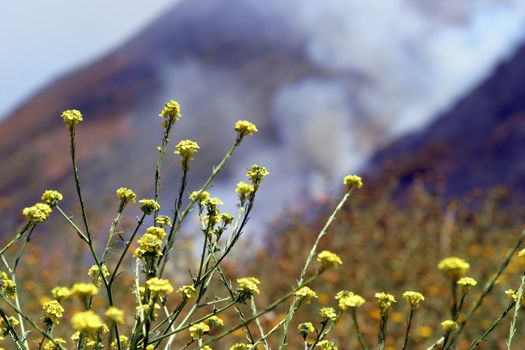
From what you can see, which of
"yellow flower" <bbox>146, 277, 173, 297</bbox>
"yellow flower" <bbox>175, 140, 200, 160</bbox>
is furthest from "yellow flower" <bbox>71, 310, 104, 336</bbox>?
"yellow flower" <bbox>175, 140, 200, 160</bbox>

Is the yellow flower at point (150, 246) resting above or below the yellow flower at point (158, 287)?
above

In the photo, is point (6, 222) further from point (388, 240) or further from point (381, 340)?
point (381, 340)

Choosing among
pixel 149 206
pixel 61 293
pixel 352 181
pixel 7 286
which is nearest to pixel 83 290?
pixel 61 293

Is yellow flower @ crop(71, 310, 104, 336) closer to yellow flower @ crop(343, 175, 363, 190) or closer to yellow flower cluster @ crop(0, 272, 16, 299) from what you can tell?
yellow flower cluster @ crop(0, 272, 16, 299)

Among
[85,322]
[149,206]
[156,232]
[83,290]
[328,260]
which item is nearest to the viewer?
[85,322]

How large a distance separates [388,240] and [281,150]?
16171mm

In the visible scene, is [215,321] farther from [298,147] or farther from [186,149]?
[298,147]

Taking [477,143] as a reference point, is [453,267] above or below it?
below

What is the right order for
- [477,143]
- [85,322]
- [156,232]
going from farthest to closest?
[477,143] < [156,232] < [85,322]

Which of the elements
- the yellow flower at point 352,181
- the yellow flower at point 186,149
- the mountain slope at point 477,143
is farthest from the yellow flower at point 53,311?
the mountain slope at point 477,143

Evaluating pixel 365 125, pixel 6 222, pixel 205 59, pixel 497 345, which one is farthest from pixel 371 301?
pixel 205 59

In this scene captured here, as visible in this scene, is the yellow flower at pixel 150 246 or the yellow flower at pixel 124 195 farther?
the yellow flower at pixel 124 195

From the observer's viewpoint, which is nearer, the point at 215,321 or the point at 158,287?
the point at 158,287

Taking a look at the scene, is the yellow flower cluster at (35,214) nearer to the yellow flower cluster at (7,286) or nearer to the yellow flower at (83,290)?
the yellow flower cluster at (7,286)
